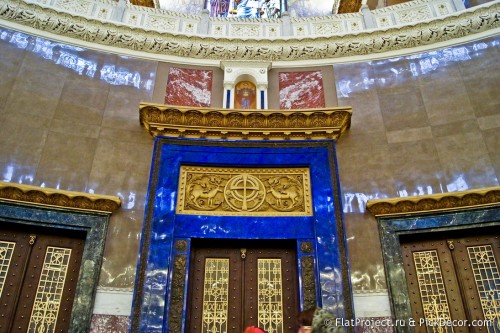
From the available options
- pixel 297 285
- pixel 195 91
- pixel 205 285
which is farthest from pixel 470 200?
pixel 195 91

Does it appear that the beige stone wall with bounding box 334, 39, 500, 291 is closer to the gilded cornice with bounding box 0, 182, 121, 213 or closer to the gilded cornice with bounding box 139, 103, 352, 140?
the gilded cornice with bounding box 139, 103, 352, 140

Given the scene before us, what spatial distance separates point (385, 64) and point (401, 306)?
486 cm

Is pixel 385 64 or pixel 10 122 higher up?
pixel 385 64

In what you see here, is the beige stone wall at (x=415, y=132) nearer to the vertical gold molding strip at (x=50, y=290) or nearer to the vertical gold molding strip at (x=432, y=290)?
the vertical gold molding strip at (x=432, y=290)

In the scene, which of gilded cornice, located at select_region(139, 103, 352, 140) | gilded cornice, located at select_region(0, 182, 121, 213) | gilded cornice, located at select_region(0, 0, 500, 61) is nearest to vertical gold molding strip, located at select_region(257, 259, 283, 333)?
gilded cornice, located at select_region(139, 103, 352, 140)

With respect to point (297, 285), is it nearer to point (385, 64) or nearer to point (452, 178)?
point (452, 178)

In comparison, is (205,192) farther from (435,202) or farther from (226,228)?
(435,202)

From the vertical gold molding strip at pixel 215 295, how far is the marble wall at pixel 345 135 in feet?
4.16

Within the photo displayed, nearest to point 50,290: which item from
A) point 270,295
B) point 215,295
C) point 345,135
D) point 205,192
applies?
point 215,295

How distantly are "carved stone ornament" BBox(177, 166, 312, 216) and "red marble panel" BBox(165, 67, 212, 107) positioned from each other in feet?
5.15

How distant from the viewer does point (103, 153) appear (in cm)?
714

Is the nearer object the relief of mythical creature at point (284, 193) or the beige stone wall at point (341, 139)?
the beige stone wall at point (341, 139)

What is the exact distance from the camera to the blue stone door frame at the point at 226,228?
20.3ft

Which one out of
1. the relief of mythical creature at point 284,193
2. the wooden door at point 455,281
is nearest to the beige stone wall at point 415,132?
the wooden door at point 455,281
